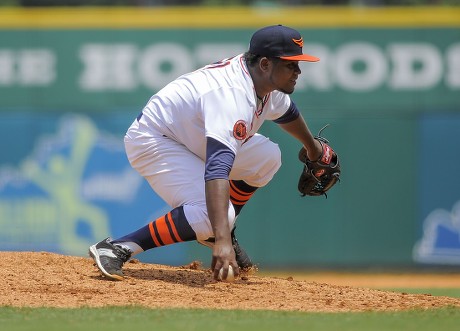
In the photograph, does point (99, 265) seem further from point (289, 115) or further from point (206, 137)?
point (289, 115)

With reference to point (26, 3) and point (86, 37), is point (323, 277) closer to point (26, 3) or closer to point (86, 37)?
point (86, 37)

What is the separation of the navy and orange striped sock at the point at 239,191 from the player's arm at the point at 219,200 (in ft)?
3.26

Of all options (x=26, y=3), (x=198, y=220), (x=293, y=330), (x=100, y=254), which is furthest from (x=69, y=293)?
(x=26, y=3)

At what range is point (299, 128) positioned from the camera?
6.03m

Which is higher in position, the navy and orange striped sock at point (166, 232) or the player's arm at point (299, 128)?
the player's arm at point (299, 128)

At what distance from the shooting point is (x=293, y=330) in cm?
421

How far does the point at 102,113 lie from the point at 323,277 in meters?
3.53

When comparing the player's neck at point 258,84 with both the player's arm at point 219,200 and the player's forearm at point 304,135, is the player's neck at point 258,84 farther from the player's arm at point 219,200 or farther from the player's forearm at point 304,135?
the player's forearm at point 304,135

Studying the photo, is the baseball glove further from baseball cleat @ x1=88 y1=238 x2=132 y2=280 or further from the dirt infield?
baseball cleat @ x1=88 y1=238 x2=132 y2=280

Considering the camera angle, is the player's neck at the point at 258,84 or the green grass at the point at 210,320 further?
the player's neck at the point at 258,84

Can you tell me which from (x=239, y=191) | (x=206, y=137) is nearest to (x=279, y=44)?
(x=206, y=137)

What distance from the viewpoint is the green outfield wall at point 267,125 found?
38.4 ft

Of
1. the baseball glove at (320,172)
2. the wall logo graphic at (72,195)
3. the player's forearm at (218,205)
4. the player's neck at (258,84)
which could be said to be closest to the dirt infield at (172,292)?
the player's forearm at (218,205)

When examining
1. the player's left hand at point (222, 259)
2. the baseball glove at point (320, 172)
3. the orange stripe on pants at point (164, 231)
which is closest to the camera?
the player's left hand at point (222, 259)
